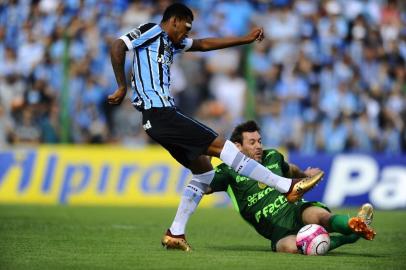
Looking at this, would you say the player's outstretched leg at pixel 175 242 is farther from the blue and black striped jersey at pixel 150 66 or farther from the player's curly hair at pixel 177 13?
the player's curly hair at pixel 177 13

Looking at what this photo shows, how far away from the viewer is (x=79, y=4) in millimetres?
19422

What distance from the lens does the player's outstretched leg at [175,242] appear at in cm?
873

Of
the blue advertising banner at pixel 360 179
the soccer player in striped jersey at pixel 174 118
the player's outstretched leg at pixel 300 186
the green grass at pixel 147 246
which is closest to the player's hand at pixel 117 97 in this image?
the soccer player in striped jersey at pixel 174 118

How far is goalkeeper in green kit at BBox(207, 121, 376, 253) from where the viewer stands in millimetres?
8461

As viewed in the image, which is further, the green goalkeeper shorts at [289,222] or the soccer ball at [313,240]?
the green goalkeeper shorts at [289,222]

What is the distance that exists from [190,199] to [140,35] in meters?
1.70

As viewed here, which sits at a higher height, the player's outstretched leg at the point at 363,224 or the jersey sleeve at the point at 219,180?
the player's outstretched leg at the point at 363,224

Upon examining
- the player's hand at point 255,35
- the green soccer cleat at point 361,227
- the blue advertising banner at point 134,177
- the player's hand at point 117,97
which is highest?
the player's hand at point 255,35

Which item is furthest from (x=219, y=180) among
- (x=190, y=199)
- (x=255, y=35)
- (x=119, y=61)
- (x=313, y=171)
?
(x=119, y=61)

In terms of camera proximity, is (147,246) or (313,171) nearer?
(313,171)

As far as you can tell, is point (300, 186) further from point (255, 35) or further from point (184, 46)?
point (184, 46)

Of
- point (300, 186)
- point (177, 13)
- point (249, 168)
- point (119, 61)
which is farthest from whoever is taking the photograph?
point (177, 13)

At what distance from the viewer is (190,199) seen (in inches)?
353

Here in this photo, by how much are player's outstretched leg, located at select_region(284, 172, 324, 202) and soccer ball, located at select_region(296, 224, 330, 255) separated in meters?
0.30
